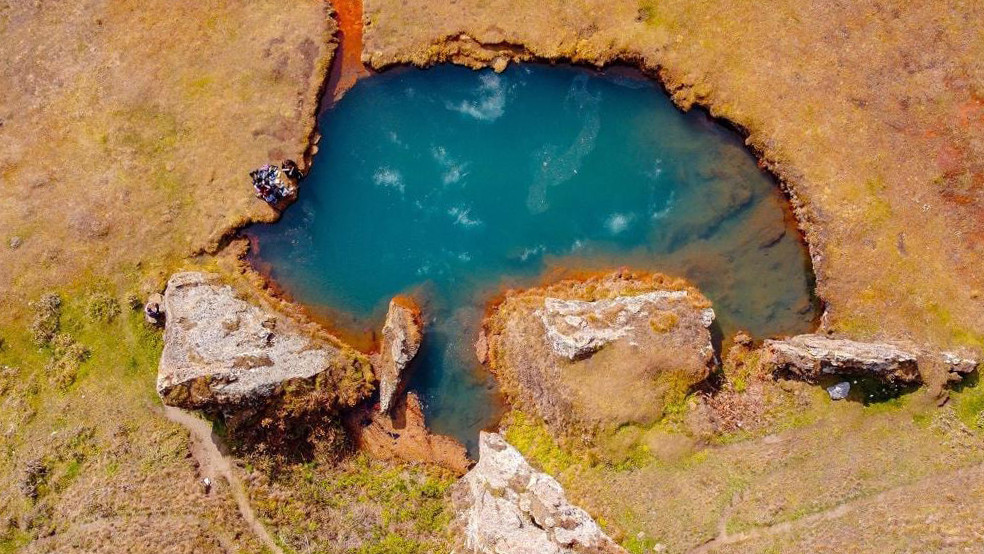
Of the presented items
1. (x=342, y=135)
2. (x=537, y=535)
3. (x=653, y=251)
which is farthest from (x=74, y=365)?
(x=653, y=251)

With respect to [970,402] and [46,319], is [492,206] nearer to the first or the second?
[46,319]

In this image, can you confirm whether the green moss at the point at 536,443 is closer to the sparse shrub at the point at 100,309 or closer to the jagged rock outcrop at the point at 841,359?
the jagged rock outcrop at the point at 841,359

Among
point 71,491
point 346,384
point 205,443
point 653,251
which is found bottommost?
point 71,491

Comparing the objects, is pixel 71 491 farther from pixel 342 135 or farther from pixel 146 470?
pixel 342 135

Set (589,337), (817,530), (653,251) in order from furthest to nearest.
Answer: (653,251)
(589,337)
(817,530)

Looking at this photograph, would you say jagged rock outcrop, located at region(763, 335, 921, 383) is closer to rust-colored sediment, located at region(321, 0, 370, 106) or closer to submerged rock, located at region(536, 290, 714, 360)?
submerged rock, located at region(536, 290, 714, 360)

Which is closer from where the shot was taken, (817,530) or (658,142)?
(817,530)

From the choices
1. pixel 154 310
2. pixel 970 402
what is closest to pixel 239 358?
pixel 154 310

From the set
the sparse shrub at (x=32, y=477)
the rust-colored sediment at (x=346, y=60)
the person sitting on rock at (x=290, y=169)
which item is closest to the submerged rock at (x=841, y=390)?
the rust-colored sediment at (x=346, y=60)
